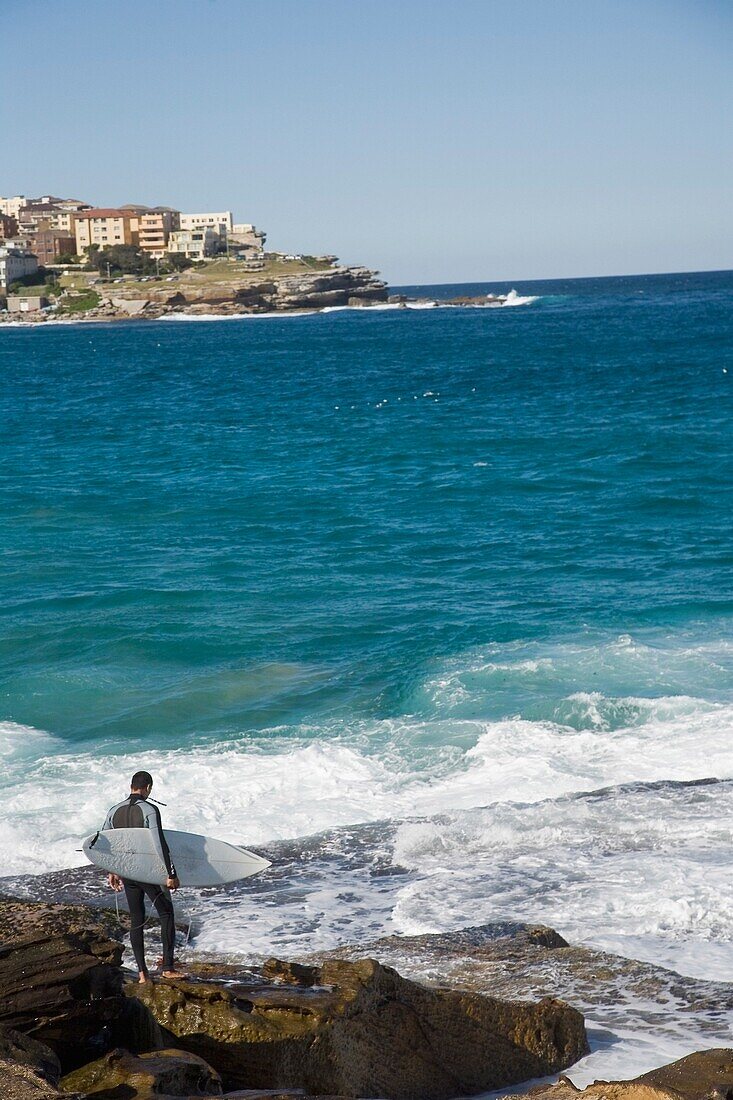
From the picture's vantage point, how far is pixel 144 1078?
6207 mm

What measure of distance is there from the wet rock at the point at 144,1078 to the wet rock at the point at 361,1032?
525 mm

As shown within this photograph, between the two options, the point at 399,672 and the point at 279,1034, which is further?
the point at 399,672

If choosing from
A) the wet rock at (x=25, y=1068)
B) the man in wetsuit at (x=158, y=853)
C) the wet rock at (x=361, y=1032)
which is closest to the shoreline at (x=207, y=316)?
the man in wetsuit at (x=158, y=853)

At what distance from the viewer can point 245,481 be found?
34.7 metres

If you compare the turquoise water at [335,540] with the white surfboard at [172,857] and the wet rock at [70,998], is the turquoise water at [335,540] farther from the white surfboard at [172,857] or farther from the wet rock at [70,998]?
the wet rock at [70,998]

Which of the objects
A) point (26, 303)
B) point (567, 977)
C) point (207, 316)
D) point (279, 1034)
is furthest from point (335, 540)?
point (26, 303)

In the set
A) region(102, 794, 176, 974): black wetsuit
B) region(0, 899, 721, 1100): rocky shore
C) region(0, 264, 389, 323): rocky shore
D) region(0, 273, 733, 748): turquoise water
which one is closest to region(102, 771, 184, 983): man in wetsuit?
region(102, 794, 176, 974): black wetsuit

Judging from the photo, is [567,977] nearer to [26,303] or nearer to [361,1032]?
[361,1032]

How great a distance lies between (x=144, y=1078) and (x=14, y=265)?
19212 centimetres

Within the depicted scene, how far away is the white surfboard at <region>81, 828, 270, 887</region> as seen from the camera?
863 centimetres

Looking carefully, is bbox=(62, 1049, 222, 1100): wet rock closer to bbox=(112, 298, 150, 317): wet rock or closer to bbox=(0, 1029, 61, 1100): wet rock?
bbox=(0, 1029, 61, 1100): wet rock

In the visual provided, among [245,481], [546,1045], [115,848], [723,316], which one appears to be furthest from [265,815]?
[723,316]

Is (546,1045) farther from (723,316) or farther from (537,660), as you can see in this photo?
(723,316)

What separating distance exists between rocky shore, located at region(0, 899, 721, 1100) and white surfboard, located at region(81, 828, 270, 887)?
0.69 meters
